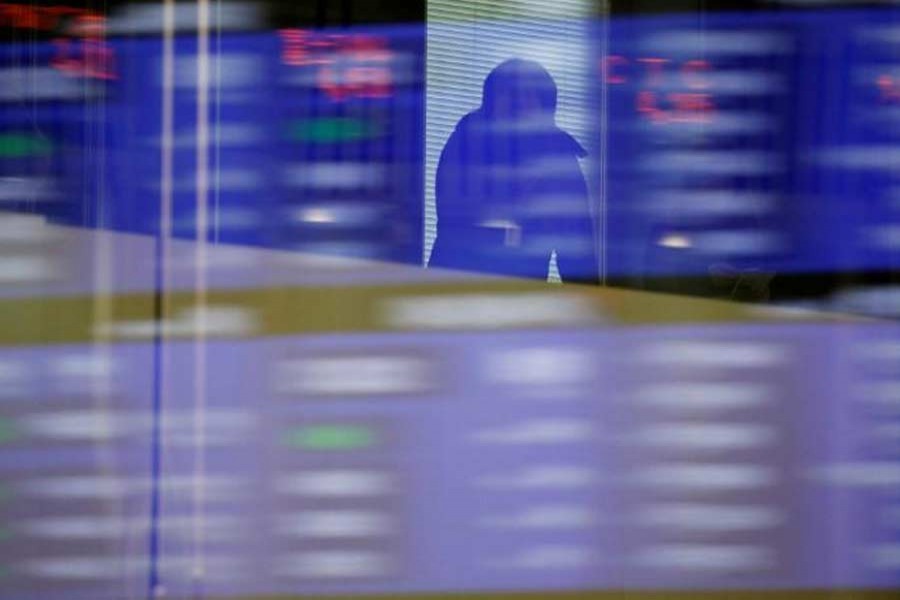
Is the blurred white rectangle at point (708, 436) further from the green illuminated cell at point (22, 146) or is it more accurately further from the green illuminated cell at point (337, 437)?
the green illuminated cell at point (22, 146)

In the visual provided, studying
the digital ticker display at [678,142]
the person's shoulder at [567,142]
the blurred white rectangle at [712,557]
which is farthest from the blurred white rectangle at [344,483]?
the person's shoulder at [567,142]

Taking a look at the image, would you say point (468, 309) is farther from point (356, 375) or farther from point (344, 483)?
point (344, 483)

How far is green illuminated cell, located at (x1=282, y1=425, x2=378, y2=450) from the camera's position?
262 centimetres

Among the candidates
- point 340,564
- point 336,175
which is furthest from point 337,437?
point 336,175

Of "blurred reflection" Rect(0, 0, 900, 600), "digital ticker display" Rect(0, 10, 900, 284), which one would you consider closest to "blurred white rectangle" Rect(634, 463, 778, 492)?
"blurred reflection" Rect(0, 0, 900, 600)

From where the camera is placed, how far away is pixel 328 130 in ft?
8.62

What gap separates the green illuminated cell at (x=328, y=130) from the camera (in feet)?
8.57

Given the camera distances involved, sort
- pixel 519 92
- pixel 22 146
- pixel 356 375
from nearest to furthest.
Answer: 1. pixel 519 92
2. pixel 356 375
3. pixel 22 146

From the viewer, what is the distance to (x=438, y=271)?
8.45 feet

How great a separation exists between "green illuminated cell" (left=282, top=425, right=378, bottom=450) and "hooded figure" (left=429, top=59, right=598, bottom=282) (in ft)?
1.05

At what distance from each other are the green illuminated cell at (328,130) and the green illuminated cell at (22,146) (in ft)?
1.52

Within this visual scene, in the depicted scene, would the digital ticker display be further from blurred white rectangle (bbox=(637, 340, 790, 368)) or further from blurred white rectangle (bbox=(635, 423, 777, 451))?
blurred white rectangle (bbox=(635, 423, 777, 451))

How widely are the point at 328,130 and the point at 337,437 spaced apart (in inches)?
20.9

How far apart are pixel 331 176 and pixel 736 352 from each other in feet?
2.47
